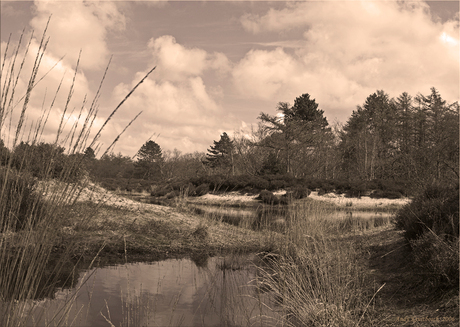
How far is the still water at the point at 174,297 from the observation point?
13.9 feet

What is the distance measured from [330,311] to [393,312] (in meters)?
1.05

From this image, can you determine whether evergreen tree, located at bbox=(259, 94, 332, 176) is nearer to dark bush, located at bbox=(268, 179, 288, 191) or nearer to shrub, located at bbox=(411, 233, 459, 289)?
dark bush, located at bbox=(268, 179, 288, 191)

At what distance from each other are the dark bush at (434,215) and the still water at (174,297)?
288 centimetres

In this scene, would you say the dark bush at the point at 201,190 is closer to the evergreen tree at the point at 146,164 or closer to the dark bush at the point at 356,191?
the dark bush at the point at 356,191

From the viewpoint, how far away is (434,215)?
6355mm

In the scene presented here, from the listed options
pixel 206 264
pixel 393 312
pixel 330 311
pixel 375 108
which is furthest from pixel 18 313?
pixel 375 108

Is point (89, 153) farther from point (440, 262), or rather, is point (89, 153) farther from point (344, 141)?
point (344, 141)

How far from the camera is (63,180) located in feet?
5.63

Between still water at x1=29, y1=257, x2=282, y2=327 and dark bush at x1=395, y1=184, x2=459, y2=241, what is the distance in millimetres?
2881

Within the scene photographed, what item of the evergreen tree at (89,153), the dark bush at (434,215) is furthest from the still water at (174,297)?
the dark bush at (434,215)

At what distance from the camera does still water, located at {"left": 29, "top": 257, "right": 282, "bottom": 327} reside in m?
4.24

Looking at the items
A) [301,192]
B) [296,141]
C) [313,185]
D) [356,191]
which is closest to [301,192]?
[301,192]

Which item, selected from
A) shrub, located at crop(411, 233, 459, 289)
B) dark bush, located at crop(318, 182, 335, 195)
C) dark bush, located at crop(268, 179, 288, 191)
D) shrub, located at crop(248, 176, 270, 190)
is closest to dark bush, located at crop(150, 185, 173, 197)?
shrub, located at crop(411, 233, 459, 289)

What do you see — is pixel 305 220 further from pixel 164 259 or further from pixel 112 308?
pixel 112 308
